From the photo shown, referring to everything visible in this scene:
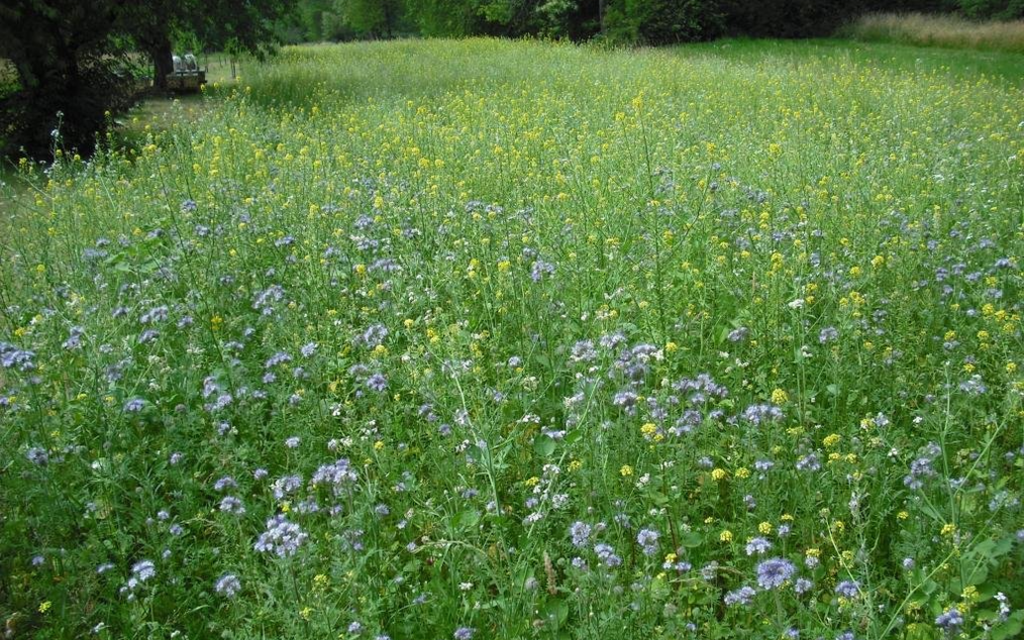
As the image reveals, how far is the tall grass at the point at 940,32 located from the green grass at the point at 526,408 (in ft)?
57.1

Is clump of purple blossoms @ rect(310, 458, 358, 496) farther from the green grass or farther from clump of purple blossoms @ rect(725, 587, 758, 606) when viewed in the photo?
clump of purple blossoms @ rect(725, 587, 758, 606)

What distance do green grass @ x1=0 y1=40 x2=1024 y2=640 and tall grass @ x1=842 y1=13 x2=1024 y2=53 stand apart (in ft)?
57.1

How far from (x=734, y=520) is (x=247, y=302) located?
9.51 feet

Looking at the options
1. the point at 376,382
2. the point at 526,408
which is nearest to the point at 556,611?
the point at 526,408

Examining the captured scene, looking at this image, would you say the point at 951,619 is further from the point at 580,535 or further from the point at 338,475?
the point at 338,475

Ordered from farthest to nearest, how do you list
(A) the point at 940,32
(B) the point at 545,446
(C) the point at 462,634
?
(A) the point at 940,32
(B) the point at 545,446
(C) the point at 462,634

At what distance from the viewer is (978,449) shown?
301 cm

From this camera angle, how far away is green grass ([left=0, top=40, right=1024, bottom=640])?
2.44 meters

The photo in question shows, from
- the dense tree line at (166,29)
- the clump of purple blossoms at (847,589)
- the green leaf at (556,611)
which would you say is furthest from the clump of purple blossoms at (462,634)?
the dense tree line at (166,29)

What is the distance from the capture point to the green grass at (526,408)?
2.44 m

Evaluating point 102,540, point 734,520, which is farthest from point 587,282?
point 102,540

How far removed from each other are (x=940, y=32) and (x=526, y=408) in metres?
24.5

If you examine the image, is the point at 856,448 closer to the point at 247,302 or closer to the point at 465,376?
the point at 465,376

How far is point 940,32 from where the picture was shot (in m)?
22.8
